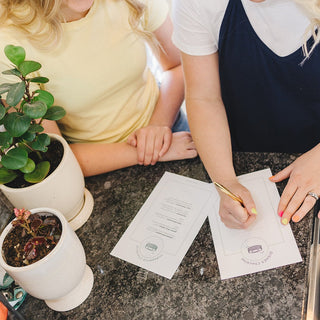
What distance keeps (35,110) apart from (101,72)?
476mm

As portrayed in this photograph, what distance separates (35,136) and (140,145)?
0.35 m

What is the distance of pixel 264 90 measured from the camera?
1155mm

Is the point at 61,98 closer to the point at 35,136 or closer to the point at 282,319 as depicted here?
the point at 35,136

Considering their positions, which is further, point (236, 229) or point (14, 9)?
point (14, 9)

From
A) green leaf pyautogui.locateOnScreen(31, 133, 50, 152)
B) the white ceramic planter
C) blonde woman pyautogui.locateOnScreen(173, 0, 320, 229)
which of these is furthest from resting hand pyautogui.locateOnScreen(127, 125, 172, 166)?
green leaf pyautogui.locateOnScreen(31, 133, 50, 152)

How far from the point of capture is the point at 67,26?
1140mm

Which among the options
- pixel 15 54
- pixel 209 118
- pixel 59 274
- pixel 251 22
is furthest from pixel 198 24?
pixel 59 274

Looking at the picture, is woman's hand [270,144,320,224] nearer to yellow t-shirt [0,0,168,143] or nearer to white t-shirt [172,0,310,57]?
white t-shirt [172,0,310,57]

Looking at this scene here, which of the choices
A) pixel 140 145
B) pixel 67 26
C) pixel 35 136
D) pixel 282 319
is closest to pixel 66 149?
pixel 35 136

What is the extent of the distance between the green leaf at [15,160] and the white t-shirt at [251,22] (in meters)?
0.53

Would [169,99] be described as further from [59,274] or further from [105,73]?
[59,274]

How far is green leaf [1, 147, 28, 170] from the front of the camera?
819 millimetres

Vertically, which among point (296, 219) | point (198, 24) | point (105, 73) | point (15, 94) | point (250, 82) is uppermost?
point (15, 94)

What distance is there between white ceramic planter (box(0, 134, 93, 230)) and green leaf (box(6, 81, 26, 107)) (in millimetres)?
209
